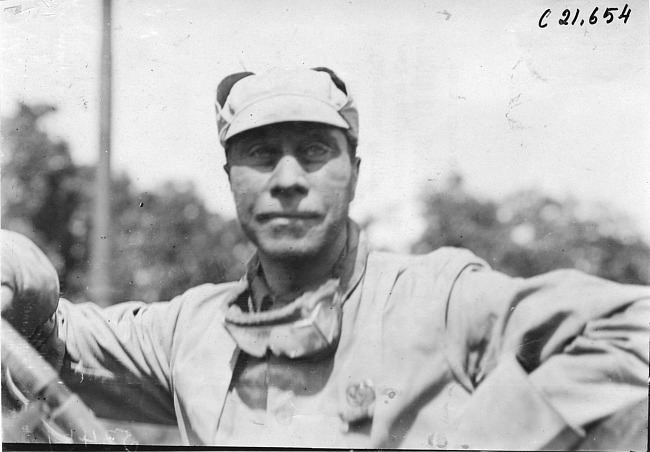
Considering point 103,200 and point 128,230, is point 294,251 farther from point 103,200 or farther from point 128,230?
point 103,200

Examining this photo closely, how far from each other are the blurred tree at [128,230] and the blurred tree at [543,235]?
2.96ft

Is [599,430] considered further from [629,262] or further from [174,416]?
[174,416]

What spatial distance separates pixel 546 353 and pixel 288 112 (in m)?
1.40

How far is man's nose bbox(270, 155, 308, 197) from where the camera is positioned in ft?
9.52

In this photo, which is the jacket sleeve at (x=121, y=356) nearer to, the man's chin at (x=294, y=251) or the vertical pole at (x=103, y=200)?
the vertical pole at (x=103, y=200)

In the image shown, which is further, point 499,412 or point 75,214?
point 75,214

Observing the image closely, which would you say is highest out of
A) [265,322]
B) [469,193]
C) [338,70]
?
[338,70]

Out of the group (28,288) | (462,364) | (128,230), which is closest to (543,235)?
(462,364)

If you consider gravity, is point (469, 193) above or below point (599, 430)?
above

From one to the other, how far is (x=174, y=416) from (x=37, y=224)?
3.29 feet

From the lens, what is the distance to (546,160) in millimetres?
2930

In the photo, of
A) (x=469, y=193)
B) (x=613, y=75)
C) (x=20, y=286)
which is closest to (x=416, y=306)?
(x=469, y=193)

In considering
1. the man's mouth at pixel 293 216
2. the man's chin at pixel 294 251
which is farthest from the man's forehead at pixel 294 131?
the man's chin at pixel 294 251

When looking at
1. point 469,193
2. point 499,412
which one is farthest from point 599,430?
point 469,193
